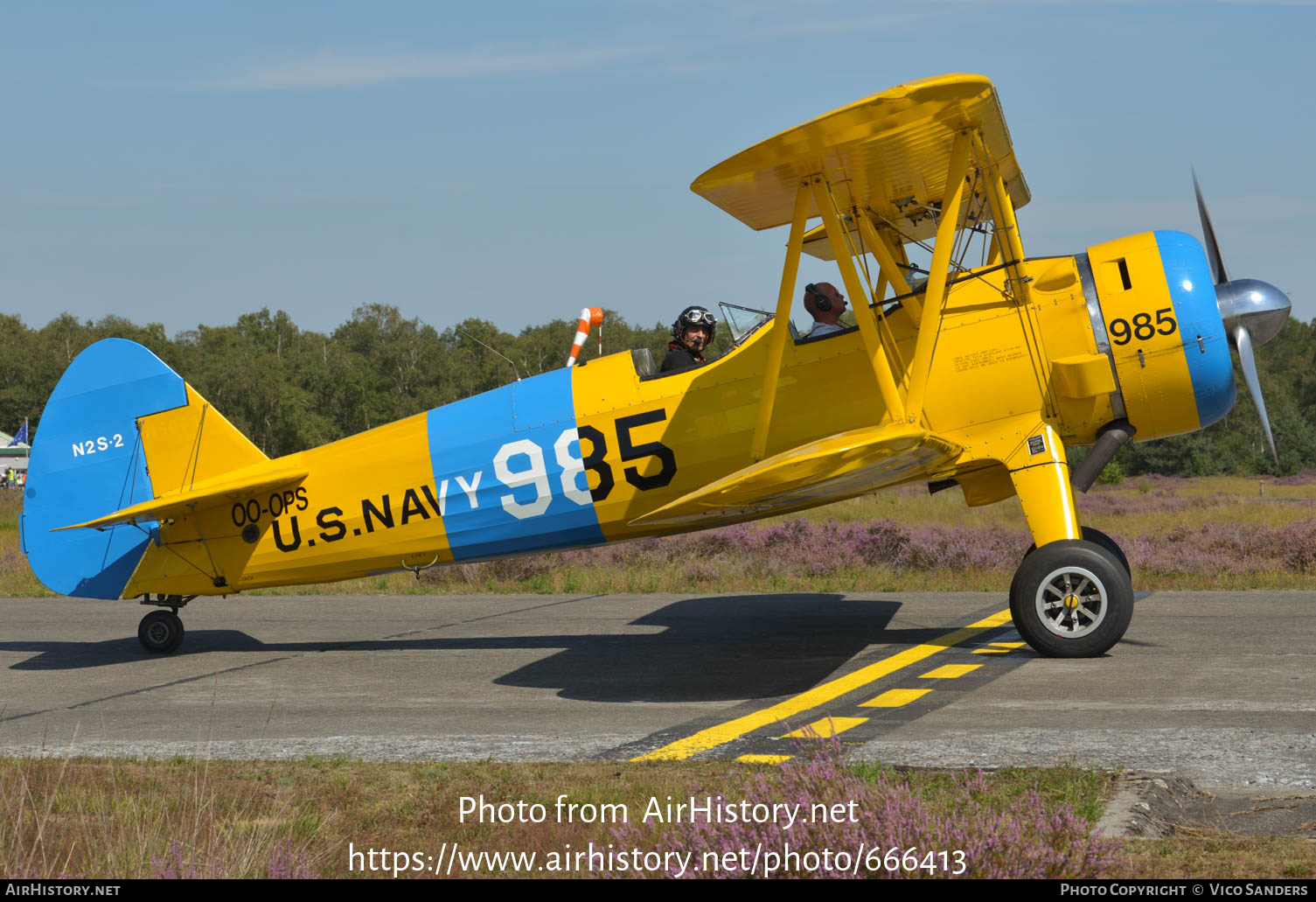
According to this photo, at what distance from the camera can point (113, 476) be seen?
1055cm

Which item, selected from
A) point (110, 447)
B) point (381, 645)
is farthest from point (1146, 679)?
point (110, 447)

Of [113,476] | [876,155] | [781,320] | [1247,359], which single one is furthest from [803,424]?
[113,476]

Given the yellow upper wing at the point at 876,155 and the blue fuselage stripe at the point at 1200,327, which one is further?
the blue fuselage stripe at the point at 1200,327

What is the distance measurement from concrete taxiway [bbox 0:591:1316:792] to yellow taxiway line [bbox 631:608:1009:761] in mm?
25

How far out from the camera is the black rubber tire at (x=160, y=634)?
10.6 meters

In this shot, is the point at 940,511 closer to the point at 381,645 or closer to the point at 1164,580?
the point at 1164,580

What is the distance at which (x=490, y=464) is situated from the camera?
9.53 m

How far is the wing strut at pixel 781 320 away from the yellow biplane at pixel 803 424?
0.02 meters

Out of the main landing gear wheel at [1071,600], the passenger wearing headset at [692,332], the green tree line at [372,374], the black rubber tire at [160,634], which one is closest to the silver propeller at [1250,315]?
the main landing gear wheel at [1071,600]

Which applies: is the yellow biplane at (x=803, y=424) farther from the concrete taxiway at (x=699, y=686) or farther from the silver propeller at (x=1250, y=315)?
the concrete taxiway at (x=699, y=686)

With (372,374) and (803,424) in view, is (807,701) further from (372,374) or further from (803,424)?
(372,374)

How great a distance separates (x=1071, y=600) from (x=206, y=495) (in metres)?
7.27

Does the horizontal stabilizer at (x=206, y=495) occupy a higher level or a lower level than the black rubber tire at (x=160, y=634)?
higher
